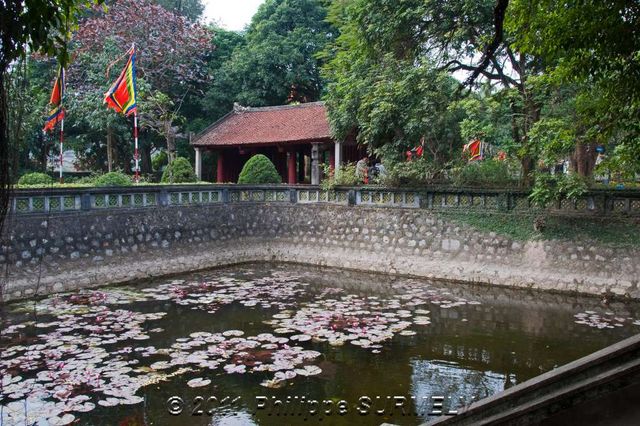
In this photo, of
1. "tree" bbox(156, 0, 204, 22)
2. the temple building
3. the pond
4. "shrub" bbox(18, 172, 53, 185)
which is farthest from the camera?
"tree" bbox(156, 0, 204, 22)

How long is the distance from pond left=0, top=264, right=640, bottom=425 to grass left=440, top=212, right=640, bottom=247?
4.25 feet

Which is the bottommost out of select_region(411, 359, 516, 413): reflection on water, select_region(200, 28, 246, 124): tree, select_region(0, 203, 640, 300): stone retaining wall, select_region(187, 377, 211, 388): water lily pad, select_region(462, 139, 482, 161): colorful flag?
select_region(411, 359, 516, 413): reflection on water

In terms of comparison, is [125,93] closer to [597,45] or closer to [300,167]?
[300,167]

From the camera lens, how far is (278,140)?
20359 mm

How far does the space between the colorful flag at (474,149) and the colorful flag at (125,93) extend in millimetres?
8869

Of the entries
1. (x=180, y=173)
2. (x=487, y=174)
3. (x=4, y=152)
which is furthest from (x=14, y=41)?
(x=180, y=173)

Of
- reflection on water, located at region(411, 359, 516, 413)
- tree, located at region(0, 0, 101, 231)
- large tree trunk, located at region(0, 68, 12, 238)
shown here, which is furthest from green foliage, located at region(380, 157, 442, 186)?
large tree trunk, located at region(0, 68, 12, 238)

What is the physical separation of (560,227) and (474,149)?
4.62 m

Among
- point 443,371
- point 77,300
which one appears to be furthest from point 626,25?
point 77,300

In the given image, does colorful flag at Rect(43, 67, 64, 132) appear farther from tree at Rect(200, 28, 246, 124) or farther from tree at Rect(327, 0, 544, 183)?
tree at Rect(200, 28, 246, 124)

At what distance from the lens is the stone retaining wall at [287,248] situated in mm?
11078

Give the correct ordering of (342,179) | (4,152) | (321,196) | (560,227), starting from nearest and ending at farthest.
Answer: (4,152), (560,227), (342,179), (321,196)

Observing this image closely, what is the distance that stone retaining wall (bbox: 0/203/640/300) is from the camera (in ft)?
36.3

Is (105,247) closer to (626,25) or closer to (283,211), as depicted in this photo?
(283,211)
